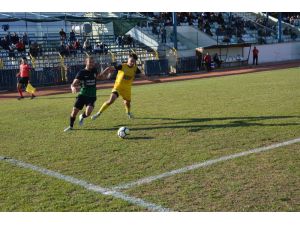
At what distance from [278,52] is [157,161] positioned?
37326 mm

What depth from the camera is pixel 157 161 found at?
659 cm

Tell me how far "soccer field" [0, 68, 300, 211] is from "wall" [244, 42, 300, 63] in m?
28.4

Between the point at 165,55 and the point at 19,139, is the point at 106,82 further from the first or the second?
the point at 19,139

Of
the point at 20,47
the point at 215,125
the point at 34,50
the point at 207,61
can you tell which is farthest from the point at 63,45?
the point at 215,125

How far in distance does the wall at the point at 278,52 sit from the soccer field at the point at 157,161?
93.1ft

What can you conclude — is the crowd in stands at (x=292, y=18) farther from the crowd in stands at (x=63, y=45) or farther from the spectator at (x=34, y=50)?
the spectator at (x=34, y=50)

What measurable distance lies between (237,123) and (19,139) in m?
4.90

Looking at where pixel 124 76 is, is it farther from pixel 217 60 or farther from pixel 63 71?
pixel 217 60

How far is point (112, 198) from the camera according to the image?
4.97 meters

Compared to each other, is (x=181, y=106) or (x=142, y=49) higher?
(x=142, y=49)

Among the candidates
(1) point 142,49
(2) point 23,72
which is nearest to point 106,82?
(1) point 142,49

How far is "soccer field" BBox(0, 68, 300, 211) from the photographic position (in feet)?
15.9

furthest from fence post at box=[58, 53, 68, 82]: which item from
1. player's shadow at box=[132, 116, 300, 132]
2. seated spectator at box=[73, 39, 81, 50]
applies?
player's shadow at box=[132, 116, 300, 132]

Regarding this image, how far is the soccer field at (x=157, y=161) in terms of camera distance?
485cm
